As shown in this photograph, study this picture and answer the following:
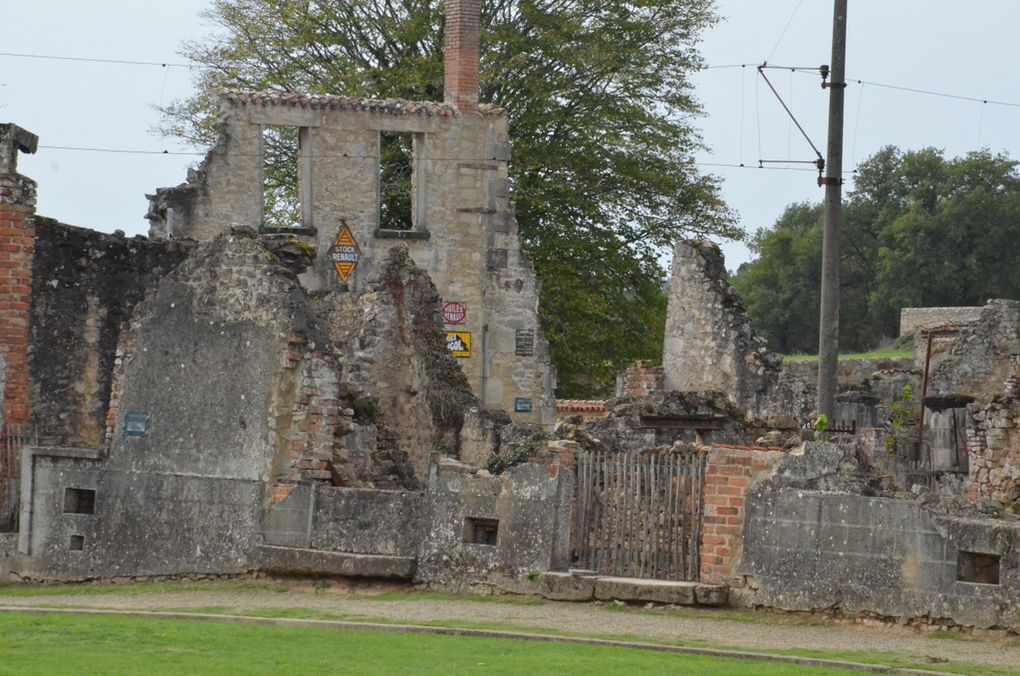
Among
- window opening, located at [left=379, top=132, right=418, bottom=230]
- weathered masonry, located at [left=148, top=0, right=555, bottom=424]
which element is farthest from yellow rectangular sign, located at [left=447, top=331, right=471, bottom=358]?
window opening, located at [left=379, top=132, right=418, bottom=230]

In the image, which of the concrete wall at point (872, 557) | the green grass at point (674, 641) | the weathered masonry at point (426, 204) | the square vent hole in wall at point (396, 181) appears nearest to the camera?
the green grass at point (674, 641)

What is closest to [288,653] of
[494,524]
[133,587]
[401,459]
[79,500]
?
[494,524]

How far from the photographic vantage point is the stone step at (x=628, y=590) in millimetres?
14961

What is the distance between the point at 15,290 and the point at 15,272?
227mm

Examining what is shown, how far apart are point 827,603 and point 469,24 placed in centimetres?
2306

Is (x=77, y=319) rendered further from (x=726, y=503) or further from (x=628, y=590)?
(x=726, y=503)

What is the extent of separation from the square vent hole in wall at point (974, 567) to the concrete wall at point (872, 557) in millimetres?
63

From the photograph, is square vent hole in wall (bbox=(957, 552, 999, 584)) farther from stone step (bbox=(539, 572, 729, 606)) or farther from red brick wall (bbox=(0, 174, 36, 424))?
red brick wall (bbox=(0, 174, 36, 424))

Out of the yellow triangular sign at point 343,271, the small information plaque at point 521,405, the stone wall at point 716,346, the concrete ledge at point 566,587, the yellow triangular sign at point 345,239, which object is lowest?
the concrete ledge at point 566,587

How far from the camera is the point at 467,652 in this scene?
12555mm

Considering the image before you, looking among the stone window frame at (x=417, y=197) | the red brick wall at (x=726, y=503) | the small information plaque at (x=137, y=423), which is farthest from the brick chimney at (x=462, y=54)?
the red brick wall at (x=726, y=503)

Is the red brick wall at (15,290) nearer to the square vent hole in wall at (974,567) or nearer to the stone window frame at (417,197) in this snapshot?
the stone window frame at (417,197)

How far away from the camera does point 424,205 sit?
3428cm

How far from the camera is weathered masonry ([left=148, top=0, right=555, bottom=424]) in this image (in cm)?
3266
